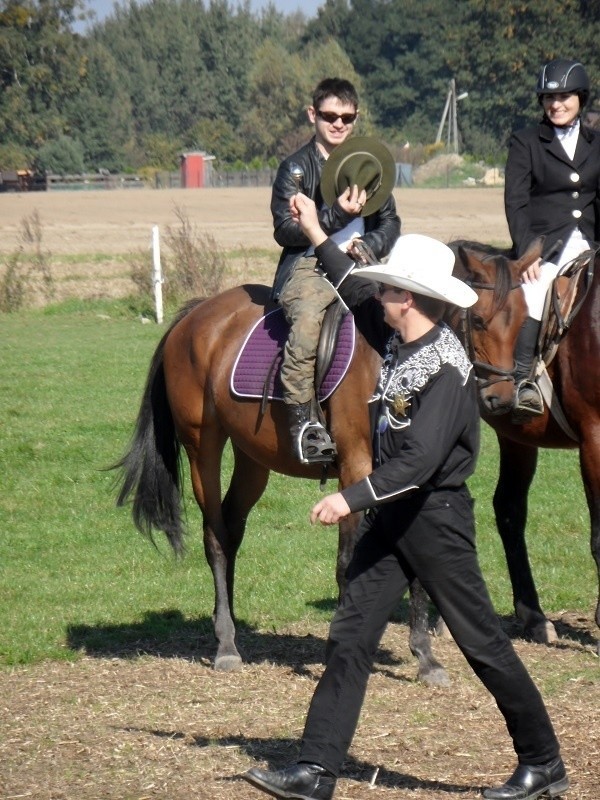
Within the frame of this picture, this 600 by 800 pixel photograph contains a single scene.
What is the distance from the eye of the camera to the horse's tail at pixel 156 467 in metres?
7.37

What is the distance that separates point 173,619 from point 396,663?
1.59m

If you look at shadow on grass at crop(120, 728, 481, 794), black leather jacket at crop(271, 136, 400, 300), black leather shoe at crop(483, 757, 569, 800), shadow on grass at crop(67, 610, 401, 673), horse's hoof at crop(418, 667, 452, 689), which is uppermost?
black leather jacket at crop(271, 136, 400, 300)

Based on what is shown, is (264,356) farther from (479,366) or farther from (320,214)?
(479,366)

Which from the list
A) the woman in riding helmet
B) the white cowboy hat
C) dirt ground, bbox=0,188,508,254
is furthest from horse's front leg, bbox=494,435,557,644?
dirt ground, bbox=0,188,508,254

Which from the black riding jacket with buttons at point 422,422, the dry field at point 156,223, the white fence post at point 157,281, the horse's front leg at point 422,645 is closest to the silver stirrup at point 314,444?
the horse's front leg at point 422,645

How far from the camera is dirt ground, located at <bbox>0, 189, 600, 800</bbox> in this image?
4.82 meters

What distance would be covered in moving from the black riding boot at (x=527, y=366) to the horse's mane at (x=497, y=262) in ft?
0.89

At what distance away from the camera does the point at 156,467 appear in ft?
24.2

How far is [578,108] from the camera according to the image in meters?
6.95

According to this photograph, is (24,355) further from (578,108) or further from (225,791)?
(225,791)

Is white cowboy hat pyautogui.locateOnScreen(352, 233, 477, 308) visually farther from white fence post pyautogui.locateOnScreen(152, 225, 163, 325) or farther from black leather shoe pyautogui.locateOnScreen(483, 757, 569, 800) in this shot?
white fence post pyautogui.locateOnScreen(152, 225, 163, 325)

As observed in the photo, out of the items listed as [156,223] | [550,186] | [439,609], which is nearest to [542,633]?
[550,186]

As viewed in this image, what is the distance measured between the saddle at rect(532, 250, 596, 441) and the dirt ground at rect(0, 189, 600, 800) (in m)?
1.42

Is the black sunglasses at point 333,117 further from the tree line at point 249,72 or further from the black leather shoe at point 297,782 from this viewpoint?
the tree line at point 249,72
